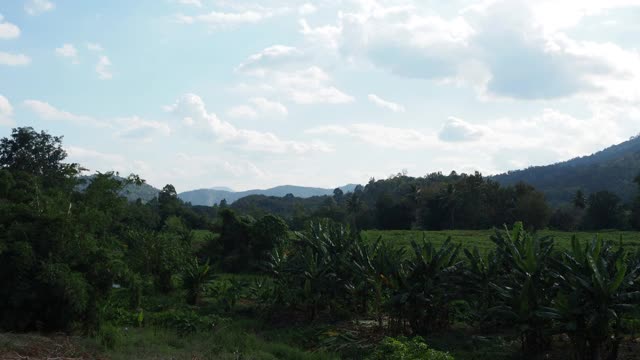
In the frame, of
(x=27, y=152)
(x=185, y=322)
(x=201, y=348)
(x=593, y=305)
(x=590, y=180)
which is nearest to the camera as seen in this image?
(x=593, y=305)

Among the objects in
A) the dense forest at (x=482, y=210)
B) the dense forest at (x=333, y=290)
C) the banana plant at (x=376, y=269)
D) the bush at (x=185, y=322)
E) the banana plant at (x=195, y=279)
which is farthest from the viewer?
the dense forest at (x=482, y=210)

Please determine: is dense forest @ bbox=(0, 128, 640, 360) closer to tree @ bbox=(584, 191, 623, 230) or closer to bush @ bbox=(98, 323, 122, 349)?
bush @ bbox=(98, 323, 122, 349)

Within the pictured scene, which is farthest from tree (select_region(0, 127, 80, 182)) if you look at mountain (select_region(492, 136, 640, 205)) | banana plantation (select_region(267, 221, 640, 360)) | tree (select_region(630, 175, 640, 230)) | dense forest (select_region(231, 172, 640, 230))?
mountain (select_region(492, 136, 640, 205))

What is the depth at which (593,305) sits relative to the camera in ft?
29.1

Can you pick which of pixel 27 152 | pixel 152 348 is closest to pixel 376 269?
pixel 152 348

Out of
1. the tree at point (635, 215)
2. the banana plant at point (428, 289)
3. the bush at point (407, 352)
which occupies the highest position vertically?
the tree at point (635, 215)

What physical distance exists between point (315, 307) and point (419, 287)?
3.68 metres

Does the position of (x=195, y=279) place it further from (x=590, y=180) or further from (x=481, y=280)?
(x=590, y=180)

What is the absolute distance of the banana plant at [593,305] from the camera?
8.72 m

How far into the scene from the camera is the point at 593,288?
8.85 meters

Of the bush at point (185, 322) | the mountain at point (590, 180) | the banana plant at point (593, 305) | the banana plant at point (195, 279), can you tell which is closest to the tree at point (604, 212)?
the banana plant at point (195, 279)

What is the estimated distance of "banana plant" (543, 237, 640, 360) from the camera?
8719mm

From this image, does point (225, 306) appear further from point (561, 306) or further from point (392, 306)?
point (561, 306)

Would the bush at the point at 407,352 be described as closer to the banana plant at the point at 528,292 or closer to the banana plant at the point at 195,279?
the banana plant at the point at 528,292
